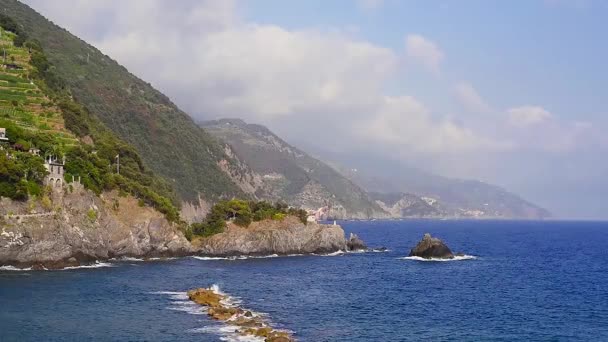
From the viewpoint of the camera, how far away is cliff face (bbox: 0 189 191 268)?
87438mm

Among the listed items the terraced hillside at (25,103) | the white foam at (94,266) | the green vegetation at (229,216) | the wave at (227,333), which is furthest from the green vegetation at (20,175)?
the wave at (227,333)

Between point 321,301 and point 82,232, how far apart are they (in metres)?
45.0

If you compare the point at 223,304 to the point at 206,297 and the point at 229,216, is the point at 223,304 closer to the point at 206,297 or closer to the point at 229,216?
the point at 206,297

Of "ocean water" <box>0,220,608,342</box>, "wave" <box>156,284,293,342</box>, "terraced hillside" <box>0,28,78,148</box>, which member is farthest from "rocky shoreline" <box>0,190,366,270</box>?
"wave" <box>156,284,293,342</box>

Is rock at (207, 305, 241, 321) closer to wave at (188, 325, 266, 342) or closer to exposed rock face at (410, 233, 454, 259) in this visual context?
wave at (188, 325, 266, 342)

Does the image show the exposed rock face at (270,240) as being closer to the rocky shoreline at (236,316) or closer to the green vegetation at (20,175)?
the green vegetation at (20,175)

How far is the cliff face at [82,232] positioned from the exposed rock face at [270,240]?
6.31 metres

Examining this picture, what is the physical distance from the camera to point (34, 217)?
9025 centimetres

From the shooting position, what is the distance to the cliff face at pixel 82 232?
8744cm

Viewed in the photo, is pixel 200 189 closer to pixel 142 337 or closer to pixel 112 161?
pixel 112 161

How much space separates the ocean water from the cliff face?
15.3ft

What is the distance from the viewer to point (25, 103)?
394 feet

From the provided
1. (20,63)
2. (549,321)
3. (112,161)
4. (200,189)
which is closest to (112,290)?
(549,321)

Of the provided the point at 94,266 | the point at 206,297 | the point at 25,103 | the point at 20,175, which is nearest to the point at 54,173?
the point at 20,175
